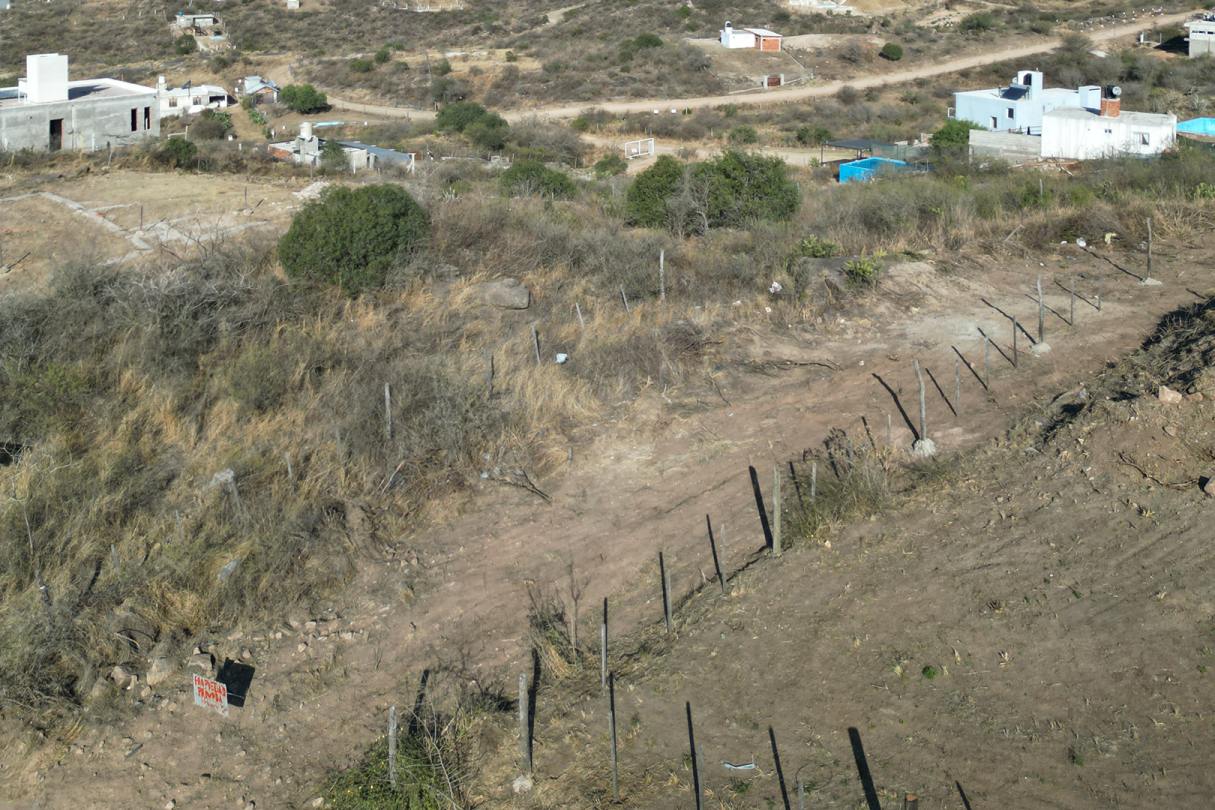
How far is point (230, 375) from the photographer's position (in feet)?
31.3

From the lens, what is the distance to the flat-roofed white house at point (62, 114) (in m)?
27.1

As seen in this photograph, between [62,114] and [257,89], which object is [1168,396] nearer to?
[62,114]

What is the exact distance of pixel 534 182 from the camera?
17.1 m

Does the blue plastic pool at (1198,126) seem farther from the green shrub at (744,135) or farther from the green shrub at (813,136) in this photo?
the green shrub at (744,135)

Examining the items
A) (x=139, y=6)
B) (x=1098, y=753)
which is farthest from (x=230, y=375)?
(x=139, y=6)

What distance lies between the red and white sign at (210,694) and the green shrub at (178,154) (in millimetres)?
16934

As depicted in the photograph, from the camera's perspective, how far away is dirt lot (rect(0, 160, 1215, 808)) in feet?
18.2

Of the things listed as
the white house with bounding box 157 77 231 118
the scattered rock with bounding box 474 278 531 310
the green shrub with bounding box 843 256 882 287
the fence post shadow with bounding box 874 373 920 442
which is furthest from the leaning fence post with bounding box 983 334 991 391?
the white house with bounding box 157 77 231 118

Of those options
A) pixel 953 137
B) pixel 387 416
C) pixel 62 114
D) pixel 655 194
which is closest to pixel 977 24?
pixel 953 137

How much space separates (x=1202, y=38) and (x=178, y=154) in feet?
162

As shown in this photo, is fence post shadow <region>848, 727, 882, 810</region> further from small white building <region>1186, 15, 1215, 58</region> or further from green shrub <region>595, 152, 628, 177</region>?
small white building <region>1186, 15, 1215, 58</region>

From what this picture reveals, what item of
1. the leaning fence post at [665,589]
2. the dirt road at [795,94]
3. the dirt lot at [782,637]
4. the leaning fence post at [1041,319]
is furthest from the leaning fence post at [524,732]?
the dirt road at [795,94]

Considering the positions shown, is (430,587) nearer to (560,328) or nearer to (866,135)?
(560,328)

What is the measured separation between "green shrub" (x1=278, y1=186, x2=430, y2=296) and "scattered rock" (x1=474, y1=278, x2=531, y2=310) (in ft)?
3.78
